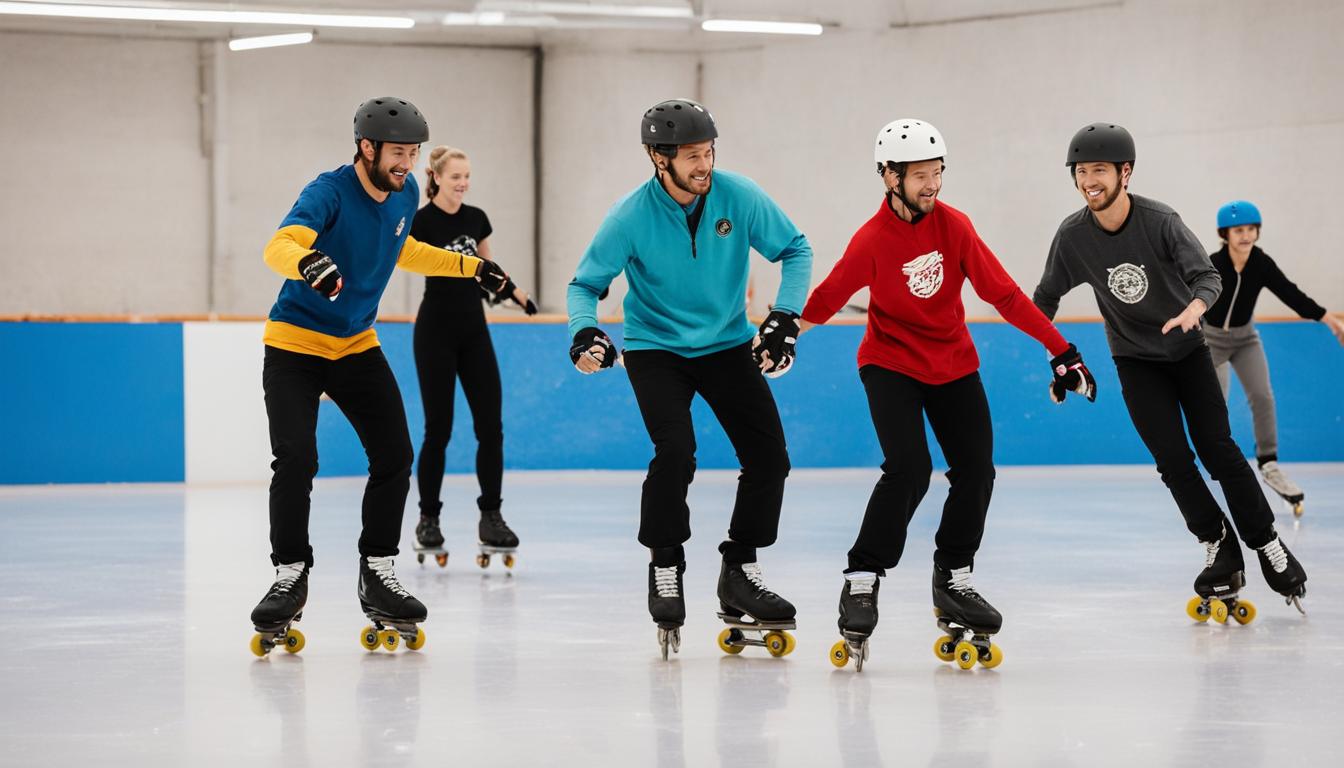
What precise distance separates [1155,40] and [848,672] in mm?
11783

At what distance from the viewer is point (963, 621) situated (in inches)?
168

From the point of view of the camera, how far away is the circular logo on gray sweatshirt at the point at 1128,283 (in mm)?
4984

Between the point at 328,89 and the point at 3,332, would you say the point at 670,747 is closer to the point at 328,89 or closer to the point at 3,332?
the point at 3,332

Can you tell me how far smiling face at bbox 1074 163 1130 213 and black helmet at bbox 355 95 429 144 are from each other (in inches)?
81.9

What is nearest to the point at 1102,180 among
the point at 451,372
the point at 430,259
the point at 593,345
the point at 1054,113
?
the point at 593,345

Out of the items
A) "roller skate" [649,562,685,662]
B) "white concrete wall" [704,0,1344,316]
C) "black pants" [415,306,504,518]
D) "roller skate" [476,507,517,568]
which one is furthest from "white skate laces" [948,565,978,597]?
"white concrete wall" [704,0,1344,316]

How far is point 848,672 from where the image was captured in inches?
165

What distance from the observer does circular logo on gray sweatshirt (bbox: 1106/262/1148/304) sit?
4.98 m

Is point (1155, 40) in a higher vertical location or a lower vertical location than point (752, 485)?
higher

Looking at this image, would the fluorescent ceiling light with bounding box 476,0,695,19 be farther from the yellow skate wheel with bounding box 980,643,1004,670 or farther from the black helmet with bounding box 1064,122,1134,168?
the yellow skate wheel with bounding box 980,643,1004,670

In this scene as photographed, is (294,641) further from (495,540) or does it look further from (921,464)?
(495,540)

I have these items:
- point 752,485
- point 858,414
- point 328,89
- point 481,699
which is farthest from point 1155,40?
point 481,699

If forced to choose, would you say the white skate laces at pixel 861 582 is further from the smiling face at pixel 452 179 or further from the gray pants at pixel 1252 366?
the gray pants at pixel 1252 366

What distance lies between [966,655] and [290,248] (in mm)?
2169
